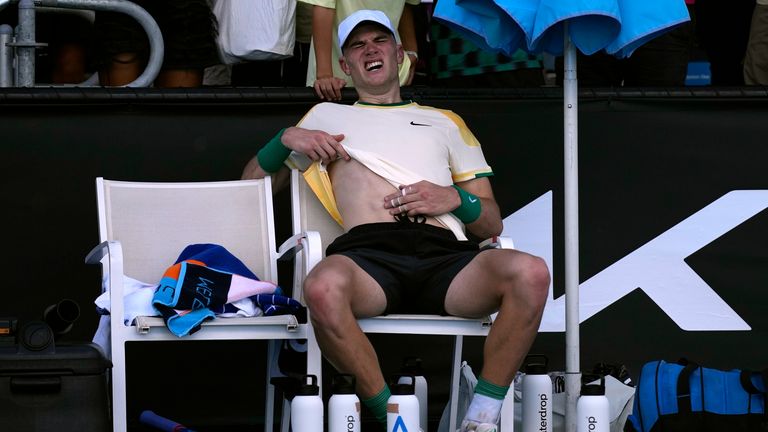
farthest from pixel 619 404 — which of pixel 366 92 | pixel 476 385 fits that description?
pixel 366 92

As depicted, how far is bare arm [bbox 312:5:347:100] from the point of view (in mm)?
5047

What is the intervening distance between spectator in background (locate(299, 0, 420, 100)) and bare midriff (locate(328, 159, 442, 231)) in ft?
1.64

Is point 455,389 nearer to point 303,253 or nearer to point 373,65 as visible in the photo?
point 303,253

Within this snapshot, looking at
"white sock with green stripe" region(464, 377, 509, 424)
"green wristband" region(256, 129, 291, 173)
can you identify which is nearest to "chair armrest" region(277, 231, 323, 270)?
"green wristband" region(256, 129, 291, 173)

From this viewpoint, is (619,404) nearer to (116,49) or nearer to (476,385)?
(476,385)

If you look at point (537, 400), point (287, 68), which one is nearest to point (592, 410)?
point (537, 400)

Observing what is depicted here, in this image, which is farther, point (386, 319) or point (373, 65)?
point (373, 65)

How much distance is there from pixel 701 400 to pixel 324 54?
188 centimetres

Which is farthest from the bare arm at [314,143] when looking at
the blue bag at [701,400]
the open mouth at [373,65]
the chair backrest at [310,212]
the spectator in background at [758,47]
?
the spectator in background at [758,47]

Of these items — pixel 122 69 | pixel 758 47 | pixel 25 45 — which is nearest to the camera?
pixel 25 45

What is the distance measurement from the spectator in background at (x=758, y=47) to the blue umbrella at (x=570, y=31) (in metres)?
1.44

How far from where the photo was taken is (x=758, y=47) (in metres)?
5.71

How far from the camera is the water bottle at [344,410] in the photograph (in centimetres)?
379

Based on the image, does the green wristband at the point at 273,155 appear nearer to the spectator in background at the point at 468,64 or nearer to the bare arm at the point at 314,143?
the bare arm at the point at 314,143
